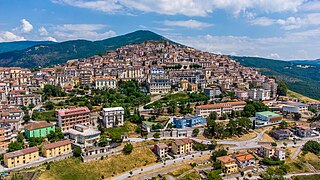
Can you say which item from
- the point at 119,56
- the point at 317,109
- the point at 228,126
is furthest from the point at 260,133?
the point at 119,56

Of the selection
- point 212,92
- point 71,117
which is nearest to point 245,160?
point 212,92

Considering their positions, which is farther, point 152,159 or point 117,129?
point 117,129

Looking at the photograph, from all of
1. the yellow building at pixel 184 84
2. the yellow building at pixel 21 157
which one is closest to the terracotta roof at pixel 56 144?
the yellow building at pixel 21 157

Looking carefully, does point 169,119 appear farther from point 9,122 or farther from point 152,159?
point 9,122

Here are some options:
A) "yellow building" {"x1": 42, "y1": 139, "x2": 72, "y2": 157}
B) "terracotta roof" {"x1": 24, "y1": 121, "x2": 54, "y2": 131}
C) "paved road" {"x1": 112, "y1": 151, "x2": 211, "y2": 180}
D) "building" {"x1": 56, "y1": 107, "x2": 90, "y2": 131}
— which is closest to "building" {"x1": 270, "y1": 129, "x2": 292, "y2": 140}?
"paved road" {"x1": 112, "y1": 151, "x2": 211, "y2": 180}

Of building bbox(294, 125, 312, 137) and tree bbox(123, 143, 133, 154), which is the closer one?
tree bbox(123, 143, 133, 154)

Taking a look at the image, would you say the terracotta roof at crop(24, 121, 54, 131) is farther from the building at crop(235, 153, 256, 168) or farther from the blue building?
the building at crop(235, 153, 256, 168)
